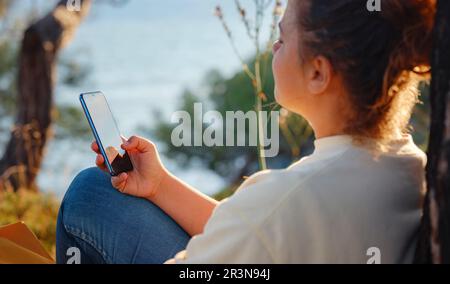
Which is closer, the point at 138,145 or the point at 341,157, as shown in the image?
the point at 341,157

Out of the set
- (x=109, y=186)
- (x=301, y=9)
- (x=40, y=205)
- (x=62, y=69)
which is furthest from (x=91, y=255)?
(x=62, y=69)

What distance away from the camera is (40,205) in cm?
388

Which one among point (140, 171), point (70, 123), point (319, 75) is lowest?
point (70, 123)

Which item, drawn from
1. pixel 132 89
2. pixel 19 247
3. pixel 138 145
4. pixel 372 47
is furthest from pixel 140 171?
pixel 132 89

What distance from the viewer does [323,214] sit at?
1.27 meters

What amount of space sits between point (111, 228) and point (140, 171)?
0.16m

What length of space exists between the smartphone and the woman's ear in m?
0.48

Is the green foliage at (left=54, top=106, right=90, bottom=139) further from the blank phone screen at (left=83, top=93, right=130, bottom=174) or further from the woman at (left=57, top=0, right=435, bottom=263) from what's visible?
the woman at (left=57, top=0, right=435, bottom=263)

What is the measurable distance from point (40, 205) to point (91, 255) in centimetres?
224

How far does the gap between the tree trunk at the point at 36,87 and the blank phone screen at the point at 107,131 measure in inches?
122

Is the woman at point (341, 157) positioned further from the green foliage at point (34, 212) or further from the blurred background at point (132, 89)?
the green foliage at point (34, 212)

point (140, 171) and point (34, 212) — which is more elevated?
point (140, 171)

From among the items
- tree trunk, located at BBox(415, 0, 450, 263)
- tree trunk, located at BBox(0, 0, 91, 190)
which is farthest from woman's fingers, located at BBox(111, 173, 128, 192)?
tree trunk, located at BBox(0, 0, 91, 190)

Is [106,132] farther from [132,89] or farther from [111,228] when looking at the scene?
[132,89]
